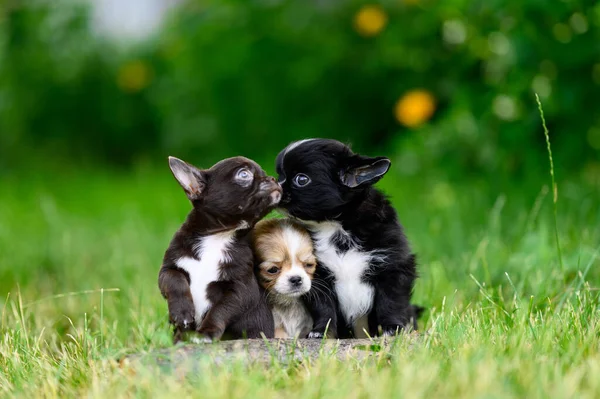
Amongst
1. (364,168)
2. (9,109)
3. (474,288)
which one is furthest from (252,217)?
(9,109)

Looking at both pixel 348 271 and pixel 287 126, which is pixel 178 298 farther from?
pixel 287 126

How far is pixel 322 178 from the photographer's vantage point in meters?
3.62

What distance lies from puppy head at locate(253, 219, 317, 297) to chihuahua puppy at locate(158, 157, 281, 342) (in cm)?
9

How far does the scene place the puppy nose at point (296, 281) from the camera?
138 inches

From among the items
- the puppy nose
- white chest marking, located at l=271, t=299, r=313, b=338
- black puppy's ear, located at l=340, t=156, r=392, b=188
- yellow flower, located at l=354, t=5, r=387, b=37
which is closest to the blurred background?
yellow flower, located at l=354, t=5, r=387, b=37

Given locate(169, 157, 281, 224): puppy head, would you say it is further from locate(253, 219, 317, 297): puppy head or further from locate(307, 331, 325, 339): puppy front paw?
locate(307, 331, 325, 339): puppy front paw

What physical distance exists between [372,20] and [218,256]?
20.1 feet

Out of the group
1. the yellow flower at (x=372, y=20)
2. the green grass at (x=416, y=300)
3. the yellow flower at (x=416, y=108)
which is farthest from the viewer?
the yellow flower at (x=372, y=20)

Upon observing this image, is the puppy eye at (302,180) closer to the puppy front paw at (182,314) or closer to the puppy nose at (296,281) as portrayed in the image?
the puppy nose at (296,281)

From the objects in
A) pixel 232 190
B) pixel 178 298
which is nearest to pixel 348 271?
pixel 232 190

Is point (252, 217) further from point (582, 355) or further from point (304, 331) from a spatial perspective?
point (582, 355)

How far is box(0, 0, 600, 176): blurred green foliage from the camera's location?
6406 millimetres

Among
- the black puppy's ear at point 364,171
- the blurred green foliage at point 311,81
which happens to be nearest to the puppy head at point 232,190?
the black puppy's ear at point 364,171

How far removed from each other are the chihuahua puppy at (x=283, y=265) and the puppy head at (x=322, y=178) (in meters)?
0.10
